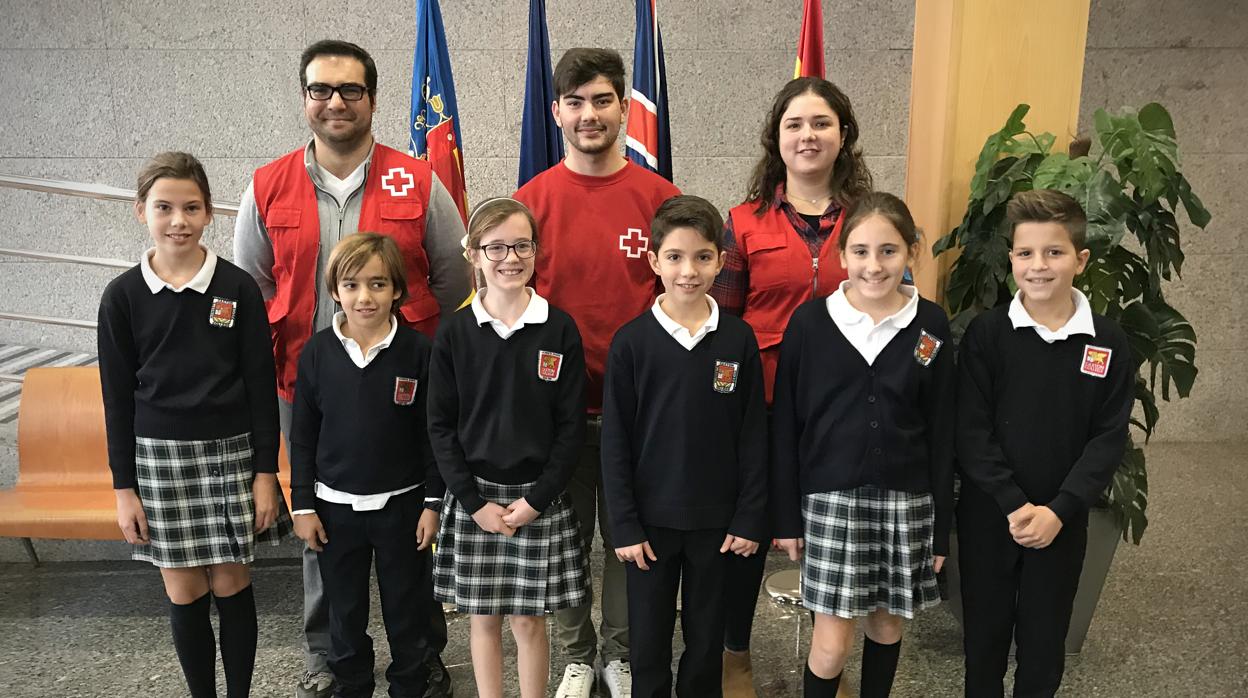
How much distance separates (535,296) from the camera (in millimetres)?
2014

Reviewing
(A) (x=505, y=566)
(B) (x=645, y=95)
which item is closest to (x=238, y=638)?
(A) (x=505, y=566)

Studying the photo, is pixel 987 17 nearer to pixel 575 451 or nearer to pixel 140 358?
pixel 575 451

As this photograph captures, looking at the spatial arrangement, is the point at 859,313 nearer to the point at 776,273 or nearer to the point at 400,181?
the point at 776,273

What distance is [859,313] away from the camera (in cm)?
188

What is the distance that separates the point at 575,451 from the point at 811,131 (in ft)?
3.02

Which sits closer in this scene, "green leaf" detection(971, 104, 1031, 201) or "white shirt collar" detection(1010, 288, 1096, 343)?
"white shirt collar" detection(1010, 288, 1096, 343)

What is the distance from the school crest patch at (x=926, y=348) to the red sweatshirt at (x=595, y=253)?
2.20ft

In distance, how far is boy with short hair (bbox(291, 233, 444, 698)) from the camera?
2.02 m

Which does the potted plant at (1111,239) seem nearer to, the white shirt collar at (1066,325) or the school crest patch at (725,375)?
the white shirt collar at (1066,325)

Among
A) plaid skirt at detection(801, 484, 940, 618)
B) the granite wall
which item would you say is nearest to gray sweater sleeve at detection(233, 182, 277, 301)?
plaid skirt at detection(801, 484, 940, 618)

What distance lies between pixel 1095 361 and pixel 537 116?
2.05 m

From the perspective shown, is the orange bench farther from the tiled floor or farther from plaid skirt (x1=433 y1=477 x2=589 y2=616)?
plaid skirt (x1=433 y1=477 x2=589 y2=616)

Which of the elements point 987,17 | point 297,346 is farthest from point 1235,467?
point 297,346

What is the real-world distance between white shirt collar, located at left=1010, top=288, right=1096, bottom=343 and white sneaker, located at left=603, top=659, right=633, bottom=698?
4.19 ft
